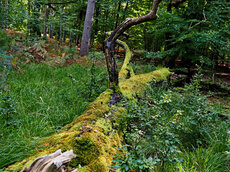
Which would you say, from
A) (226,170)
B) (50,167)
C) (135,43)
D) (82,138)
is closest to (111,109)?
(82,138)

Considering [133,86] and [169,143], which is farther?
[133,86]

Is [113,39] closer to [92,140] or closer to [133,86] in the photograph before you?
[133,86]

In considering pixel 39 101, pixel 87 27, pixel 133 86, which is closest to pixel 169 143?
pixel 133 86

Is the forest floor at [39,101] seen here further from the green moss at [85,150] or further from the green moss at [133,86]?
the green moss at [133,86]

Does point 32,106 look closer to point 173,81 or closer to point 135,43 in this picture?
point 173,81

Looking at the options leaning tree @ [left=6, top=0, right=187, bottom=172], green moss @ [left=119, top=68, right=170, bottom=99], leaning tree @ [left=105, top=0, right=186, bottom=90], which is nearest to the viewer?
leaning tree @ [left=6, top=0, right=187, bottom=172]

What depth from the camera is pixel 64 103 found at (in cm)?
321

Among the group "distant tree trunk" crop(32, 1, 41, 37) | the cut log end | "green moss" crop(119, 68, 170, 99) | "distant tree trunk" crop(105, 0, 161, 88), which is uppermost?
"distant tree trunk" crop(32, 1, 41, 37)

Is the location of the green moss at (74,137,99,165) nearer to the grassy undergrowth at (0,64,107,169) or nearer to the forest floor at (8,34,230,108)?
the grassy undergrowth at (0,64,107,169)

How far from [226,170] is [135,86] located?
237cm

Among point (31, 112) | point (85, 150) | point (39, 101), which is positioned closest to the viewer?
point (85, 150)

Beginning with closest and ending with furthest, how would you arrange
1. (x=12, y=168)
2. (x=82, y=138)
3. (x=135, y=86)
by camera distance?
(x=12, y=168), (x=82, y=138), (x=135, y=86)

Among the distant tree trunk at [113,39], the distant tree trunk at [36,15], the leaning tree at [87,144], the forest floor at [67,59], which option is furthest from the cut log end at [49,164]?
the forest floor at [67,59]

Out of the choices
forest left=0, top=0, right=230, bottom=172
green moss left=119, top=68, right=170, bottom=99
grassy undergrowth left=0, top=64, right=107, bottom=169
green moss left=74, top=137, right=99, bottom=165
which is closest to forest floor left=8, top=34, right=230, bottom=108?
forest left=0, top=0, right=230, bottom=172
